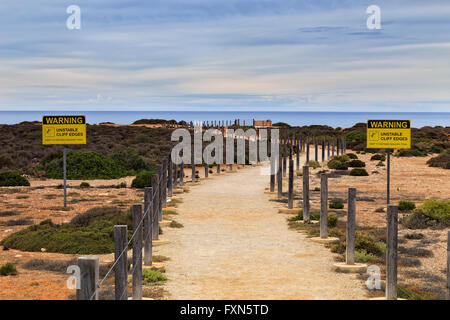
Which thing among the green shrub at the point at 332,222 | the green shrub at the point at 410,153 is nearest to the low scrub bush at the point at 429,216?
the green shrub at the point at 332,222

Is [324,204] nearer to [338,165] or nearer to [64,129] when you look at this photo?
[64,129]

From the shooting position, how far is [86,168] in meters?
33.4

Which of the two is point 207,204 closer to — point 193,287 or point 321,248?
point 321,248

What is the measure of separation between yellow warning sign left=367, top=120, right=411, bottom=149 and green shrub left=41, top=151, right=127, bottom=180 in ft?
65.6

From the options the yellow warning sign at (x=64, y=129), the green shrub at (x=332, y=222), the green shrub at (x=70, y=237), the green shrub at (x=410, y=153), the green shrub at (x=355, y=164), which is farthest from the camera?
the green shrub at (x=410, y=153)

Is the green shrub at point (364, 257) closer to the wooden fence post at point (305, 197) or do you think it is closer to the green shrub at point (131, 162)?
the wooden fence post at point (305, 197)

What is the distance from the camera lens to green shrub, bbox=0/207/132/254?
43.3ft

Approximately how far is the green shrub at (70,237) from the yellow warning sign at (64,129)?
18.4 ft

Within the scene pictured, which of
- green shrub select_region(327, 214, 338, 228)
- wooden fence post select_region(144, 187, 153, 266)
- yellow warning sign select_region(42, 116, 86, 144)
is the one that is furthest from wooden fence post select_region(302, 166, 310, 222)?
yellow warning sign select_region(42, 116, 86, 144)

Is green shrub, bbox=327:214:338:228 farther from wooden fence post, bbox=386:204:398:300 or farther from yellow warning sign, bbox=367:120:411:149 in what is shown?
wooden fence post, bbox=386:204:398:300

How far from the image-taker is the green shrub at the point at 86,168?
107ft

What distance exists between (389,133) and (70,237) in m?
10.0

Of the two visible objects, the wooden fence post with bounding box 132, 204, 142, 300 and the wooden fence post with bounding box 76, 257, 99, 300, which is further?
the wooden fence post with bounding box 132, 204, 142, 300
